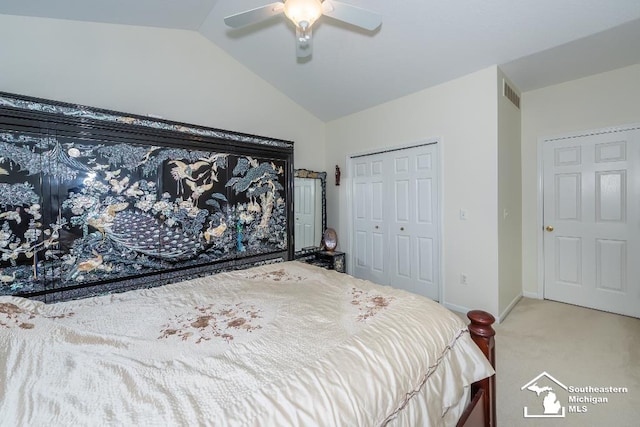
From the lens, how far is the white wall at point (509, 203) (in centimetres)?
280

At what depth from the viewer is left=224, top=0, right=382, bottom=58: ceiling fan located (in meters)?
1.49

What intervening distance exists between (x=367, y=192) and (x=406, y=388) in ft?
10.2

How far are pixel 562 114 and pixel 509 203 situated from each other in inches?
49.5

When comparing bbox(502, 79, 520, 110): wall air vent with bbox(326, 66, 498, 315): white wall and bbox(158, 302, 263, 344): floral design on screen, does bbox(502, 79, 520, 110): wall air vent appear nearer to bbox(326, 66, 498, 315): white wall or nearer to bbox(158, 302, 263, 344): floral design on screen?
bbox(326, 66, 498, 315): white wall

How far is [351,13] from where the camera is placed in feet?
5.34

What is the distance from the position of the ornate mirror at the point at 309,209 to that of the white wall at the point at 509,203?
223 cm

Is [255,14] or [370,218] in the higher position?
[255,14]

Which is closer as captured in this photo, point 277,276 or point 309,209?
point 277,276

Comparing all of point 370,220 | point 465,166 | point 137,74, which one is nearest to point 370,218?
point 370,220

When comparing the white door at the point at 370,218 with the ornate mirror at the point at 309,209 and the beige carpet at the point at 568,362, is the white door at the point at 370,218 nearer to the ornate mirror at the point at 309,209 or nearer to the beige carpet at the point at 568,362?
the ornate mirror at the point at 309,209

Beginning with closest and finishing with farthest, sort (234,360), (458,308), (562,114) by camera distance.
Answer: (234,360) → (458,308) → (562,114)

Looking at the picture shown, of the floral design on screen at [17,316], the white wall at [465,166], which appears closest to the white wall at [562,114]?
the white wall at [465,166]

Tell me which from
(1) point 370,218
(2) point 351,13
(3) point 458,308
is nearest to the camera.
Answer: (2) point 351,13

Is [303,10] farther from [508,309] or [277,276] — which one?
[508,309]
